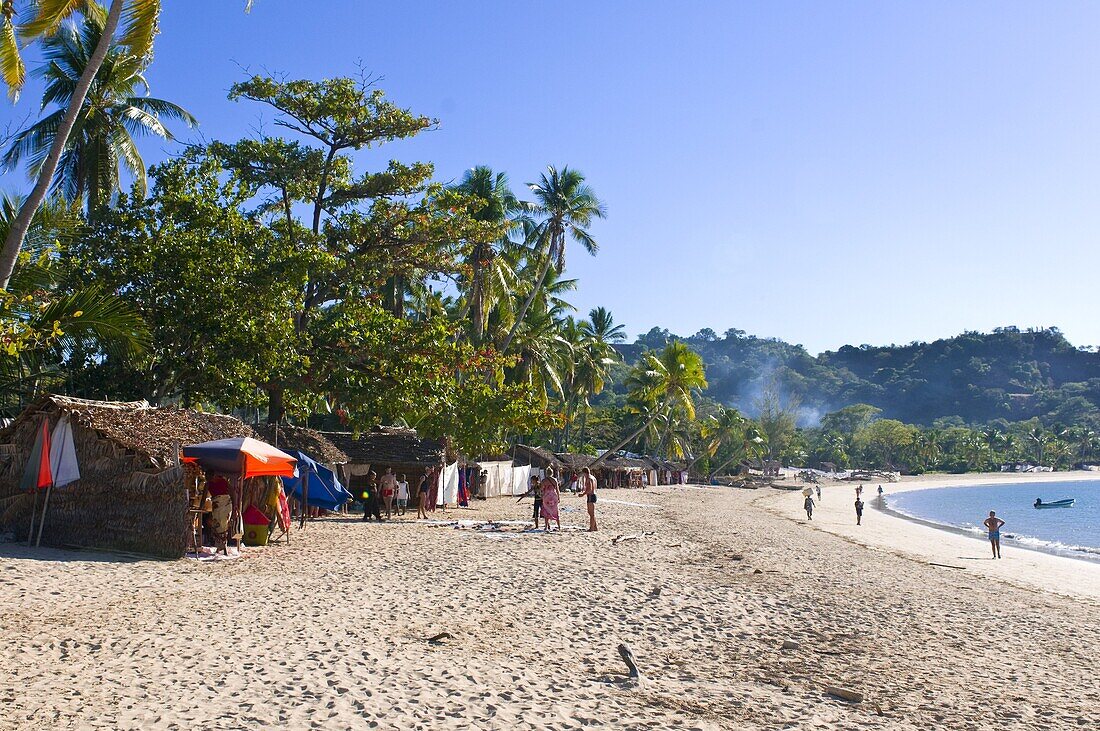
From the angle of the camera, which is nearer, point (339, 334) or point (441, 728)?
point (441, 728)

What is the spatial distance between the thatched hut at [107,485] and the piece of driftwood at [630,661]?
23.1 feet

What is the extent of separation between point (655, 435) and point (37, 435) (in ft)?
214

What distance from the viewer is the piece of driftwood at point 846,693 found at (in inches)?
271

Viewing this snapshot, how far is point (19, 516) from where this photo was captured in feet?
40.8

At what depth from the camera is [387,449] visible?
23516 millimetres

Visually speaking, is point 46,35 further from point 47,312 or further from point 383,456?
point 383,456

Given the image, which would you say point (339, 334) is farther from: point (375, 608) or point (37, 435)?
point (375, 608)

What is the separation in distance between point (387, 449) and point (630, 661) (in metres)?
17.0

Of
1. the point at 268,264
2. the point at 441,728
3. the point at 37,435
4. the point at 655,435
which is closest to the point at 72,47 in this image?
the point at 268,264

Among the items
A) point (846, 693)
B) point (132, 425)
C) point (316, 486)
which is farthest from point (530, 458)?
point (846, 693)

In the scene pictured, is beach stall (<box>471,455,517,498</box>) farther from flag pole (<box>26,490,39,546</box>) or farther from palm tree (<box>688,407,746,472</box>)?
palm tree (<box>688,407,746,472</box>)

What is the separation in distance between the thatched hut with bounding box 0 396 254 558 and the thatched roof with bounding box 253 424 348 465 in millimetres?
6288

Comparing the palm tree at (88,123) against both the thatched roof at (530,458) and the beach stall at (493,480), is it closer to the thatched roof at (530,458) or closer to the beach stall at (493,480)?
the beach stall at (493,480)

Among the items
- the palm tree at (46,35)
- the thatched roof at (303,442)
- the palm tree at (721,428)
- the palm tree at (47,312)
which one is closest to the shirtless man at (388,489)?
the thatched roof at (303,442)
